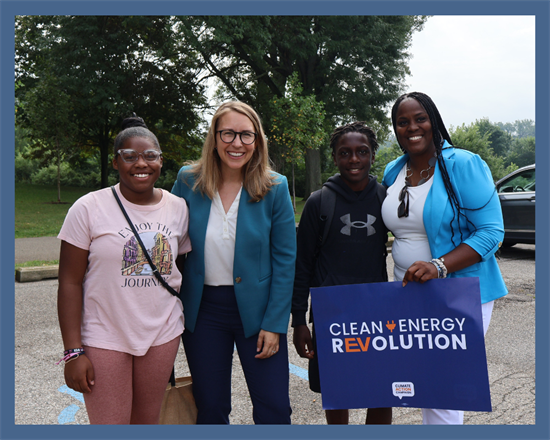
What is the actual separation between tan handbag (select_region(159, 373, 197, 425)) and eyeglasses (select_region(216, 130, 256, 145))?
1.30 metres

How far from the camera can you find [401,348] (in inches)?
88.0

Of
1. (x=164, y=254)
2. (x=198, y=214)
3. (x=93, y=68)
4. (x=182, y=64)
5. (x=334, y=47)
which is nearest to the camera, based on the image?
(x=164, y=254)

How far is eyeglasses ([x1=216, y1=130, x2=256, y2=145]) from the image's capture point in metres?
2.30

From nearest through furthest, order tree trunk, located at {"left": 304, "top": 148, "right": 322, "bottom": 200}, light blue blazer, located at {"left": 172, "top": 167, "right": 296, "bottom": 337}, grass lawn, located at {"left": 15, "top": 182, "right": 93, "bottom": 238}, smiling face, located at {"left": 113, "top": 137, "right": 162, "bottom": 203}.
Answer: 1. smiling face, located at {"left": 113, "top": 137, "right": 162, "bottom": 203}
2. light blue blazer, located at {"left": 172, "top": 167, "right": 296, "bottom": 337}
3. grass lawn, located at {"left": 15, "top": 182, "right": 93, "bottom": 238}
4. tree trunk, located at {"left": 304, "top": 148, "right": 322, "bottom": 200}

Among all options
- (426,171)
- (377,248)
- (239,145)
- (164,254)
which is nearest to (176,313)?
(164,254)

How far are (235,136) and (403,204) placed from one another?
0.94 meters

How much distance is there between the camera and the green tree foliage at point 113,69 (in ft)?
61.2

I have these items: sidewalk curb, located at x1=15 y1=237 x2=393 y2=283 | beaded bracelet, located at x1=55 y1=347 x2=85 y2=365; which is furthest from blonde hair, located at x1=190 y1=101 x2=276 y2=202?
sidewalk curb, located at x1=15 y1=237 x2=393 y2=283

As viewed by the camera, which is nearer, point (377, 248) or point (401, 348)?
point (401, 348)

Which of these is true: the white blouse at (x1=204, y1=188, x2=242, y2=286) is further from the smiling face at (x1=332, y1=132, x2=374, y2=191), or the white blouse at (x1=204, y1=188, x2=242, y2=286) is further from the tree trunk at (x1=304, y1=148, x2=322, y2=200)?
the tree trunk at (x1=304, y1=148, x2=322, y2=200)

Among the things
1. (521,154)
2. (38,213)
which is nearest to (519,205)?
(38,213)

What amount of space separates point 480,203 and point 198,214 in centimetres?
141

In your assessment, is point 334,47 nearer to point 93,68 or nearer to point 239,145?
point 93,68

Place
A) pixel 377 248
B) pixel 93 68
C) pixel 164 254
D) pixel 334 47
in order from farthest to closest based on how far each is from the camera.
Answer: pixel 334 47
pixel 93 68
pixel 377 248
pixel 164 254
